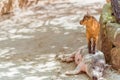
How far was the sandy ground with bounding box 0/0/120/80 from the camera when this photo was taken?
4.27m

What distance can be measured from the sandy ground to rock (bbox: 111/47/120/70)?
0.35ft

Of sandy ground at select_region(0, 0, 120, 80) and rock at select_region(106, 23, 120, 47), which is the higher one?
rock at select_region(106, 23, 120, 47)

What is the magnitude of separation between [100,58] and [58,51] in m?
1.11

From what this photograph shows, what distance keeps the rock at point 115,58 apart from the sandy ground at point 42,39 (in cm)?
11

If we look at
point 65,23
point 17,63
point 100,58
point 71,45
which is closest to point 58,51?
point 71,45

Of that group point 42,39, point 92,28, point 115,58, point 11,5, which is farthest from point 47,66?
point 11,5

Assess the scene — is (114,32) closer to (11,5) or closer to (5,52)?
(5,52)

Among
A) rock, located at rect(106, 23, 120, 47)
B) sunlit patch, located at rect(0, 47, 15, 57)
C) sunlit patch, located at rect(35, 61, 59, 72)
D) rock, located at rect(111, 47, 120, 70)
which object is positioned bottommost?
sunlit patch, located at rect(35, 61, 59, 72)

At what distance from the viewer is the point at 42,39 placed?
5.79m

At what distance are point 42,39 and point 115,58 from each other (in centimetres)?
197

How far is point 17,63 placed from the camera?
463 cm

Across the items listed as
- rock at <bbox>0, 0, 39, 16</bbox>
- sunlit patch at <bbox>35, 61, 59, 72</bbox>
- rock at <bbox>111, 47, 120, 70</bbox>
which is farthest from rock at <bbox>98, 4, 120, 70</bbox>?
rock at <bbox>0, 0, 39, 16</bbox>

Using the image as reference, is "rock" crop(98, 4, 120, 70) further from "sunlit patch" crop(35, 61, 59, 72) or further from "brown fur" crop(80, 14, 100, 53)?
"sunlit patch" crop(35, 61, 59, 72)

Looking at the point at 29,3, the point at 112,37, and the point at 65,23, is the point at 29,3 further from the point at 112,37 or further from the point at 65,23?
the point at 112,37
